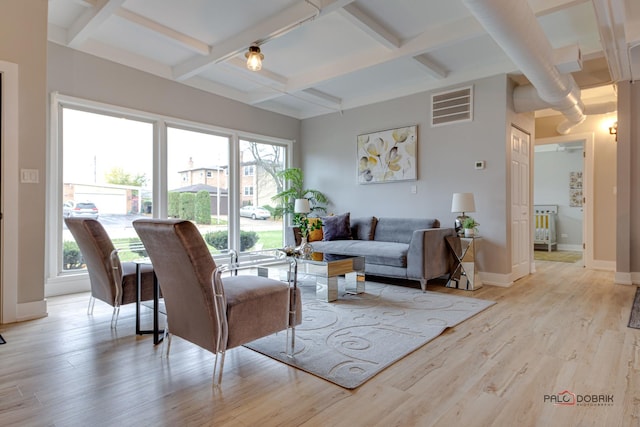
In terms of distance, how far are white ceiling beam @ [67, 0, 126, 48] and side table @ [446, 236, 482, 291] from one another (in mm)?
4250

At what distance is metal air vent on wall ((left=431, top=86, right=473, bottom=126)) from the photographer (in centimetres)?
487

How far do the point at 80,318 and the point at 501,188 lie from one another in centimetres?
480

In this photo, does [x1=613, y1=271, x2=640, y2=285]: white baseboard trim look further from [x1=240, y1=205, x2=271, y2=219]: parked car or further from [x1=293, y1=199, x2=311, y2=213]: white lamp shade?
[x1=240, y1=205, x2=271, y2=219]: parked car

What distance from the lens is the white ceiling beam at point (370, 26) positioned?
3305 mm

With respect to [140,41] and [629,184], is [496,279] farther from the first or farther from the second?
[140,41]

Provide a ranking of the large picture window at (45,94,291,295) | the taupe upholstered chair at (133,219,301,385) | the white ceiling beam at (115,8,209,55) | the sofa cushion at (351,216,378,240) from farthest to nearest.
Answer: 1. the sofa cushion at (351,216,378,240)
2. the large picture window at (45,94,291,295)
3. the white ceiling beam at (115,8,209,55)
4. the taupe upholstered chair at (133,219,301,385)

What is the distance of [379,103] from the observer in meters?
5.83

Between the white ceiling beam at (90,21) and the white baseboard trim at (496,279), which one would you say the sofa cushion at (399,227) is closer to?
the white baseboard trim at (496,279)

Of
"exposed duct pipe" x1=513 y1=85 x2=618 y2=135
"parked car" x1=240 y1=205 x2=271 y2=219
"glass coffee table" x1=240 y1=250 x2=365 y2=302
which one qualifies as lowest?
"glass coffee table" x1=240 y1=250 x2=365 y2=302

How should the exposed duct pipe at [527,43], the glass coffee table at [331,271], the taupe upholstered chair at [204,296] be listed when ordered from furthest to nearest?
the glass coffee table at [331,271], the exposed duct pipe at [527,43], the taupe upholstered chair at [204,296]

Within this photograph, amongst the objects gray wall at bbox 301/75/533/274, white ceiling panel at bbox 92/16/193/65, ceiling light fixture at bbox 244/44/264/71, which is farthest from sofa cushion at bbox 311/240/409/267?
white ceiling panel at bbox 92/16/193/65

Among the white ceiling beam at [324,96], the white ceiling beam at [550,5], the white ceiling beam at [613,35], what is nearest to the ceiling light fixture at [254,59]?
the white ceiling beam at [324,96]

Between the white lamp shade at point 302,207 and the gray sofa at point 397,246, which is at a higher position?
the white lamp shade at point 302,207

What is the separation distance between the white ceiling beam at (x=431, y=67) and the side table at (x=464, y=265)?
216cm
